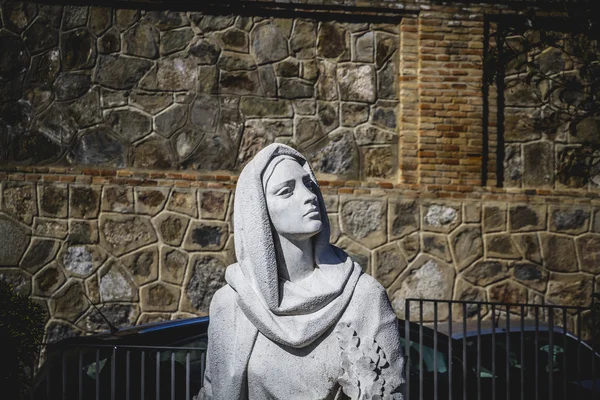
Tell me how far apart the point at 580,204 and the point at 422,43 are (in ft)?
9.08

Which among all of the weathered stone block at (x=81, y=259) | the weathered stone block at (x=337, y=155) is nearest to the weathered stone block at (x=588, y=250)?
the weathered stone block at (x=337, y=155)

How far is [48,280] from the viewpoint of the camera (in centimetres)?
1128

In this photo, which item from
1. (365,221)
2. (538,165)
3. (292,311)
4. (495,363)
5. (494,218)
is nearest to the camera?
(292,311)

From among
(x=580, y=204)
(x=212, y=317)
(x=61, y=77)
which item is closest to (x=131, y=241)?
(x=61, y=77)

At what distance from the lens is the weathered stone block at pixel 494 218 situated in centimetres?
1185

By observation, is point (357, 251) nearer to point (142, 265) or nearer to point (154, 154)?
point (142, 265)

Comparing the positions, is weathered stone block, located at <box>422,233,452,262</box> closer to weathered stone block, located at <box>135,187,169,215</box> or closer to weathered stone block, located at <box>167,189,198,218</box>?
weathered stone block, located at <box>167,189,198,218</box>

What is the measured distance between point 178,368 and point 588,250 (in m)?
6.19

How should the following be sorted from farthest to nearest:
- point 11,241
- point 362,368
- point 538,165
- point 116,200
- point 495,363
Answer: point 538,165
point 116,200
point 11,241
point 495,363
point 362,368

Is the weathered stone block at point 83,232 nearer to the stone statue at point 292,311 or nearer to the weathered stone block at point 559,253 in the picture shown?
the weathered stone block at point 559,253

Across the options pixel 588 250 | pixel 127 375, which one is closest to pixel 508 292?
pixel 588 250

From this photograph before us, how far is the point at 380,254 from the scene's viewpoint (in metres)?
11.7

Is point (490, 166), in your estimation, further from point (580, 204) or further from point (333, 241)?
point (333, 241)

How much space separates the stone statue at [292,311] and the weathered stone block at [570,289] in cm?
796
